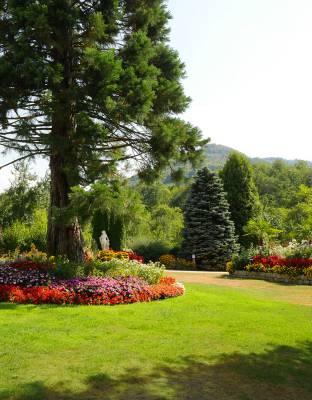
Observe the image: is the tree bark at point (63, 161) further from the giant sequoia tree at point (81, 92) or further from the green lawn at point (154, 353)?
the green lawn at point (154, 353)

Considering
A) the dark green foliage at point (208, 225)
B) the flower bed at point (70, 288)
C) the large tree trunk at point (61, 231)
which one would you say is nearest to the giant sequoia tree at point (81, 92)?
the large tree trunk at point (61, 231)

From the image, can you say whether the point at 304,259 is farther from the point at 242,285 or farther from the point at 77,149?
the point at 77,149

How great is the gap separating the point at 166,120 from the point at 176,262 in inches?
505

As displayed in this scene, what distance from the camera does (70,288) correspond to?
9.94 metres

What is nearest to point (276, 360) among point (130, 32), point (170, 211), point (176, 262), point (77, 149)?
point (77, 149)

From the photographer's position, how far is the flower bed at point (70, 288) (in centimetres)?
953

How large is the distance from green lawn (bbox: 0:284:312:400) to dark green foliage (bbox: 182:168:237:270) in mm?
15252

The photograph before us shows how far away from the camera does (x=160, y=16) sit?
14.2 meters

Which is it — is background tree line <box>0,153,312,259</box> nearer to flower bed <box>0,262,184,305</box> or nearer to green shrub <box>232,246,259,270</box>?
flower bed <box>0,262,184,305</box>

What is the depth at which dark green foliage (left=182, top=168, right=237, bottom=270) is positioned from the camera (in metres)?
24.8

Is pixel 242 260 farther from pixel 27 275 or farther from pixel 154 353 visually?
pixel 154 353

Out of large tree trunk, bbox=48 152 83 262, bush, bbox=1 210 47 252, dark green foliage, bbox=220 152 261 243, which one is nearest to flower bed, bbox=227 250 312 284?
dark green foliage, bbox=220 152 261 243

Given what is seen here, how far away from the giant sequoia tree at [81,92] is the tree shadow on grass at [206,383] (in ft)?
20.1

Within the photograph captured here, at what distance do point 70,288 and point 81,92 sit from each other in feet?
16.4
